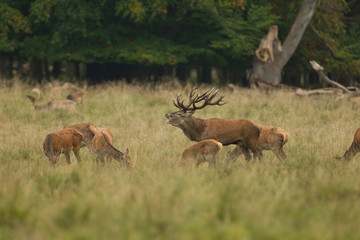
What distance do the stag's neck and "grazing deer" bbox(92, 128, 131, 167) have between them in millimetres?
1383

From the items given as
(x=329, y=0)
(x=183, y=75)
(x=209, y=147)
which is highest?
(x=329, y=0)

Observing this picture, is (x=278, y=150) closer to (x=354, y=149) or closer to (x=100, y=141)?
(x=354, y=149)

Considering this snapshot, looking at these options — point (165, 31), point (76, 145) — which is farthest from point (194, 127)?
point (165, 31)

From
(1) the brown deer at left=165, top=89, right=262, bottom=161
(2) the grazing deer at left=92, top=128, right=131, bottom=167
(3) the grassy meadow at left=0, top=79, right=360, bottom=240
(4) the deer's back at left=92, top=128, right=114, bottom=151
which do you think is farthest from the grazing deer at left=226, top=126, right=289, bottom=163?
(4) the deer's back at left=92, top=128, right=114, bottom=151

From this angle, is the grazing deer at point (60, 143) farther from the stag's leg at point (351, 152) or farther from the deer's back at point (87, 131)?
the stag's leg at point (351, 152)

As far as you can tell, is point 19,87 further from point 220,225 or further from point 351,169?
point 220,225

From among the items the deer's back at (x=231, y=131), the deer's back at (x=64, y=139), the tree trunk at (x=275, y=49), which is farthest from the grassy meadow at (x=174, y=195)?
the tree trunk at (x=275, y=49)

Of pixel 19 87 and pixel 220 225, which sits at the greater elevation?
pixel 220 225

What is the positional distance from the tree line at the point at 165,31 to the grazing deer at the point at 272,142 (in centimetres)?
1200

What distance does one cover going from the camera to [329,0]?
21469mm

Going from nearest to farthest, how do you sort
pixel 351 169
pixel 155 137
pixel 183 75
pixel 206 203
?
pixel 206 203 → pixel 351 169 → pixel 155 137 → pixel 183 75

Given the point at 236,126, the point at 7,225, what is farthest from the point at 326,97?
the point at 7,225

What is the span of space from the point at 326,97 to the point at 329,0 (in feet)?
21.3

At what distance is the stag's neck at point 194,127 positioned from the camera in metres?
8.72
